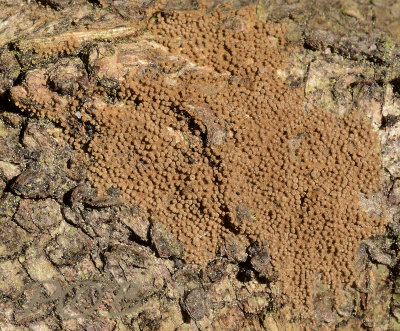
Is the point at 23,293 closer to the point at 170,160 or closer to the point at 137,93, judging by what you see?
the point at 170,160

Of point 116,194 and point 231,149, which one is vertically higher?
point 231,149

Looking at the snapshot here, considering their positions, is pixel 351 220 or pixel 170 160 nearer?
pixel 170 160

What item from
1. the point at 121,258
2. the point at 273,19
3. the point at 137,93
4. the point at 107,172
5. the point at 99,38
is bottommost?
the point at 121,258

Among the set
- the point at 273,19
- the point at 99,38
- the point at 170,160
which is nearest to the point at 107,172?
the point at 170,160

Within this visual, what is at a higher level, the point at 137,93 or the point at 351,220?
the point at 137,93
